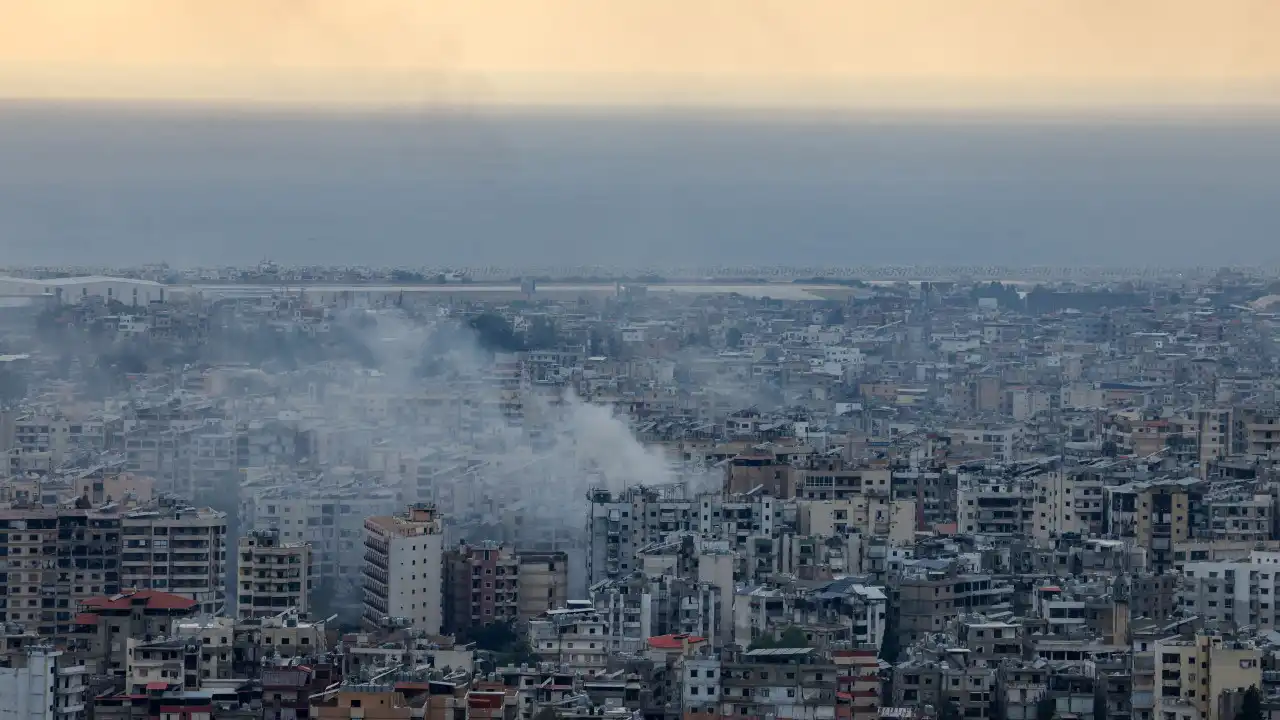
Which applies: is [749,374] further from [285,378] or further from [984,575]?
[984,575]

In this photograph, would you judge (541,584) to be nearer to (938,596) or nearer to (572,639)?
(938,596)

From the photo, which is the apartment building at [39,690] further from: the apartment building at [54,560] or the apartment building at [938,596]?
the apartment building at [938,596]

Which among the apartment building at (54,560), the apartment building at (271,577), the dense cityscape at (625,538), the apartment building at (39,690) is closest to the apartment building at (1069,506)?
the dense cityscape at (625,538)

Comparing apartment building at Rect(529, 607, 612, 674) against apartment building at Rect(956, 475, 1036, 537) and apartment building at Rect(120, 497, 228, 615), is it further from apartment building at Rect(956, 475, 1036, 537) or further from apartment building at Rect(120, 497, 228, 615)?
apartment building at Rect(956, 475, 1036, 537)

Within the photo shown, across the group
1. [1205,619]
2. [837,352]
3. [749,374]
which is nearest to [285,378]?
[749,374]

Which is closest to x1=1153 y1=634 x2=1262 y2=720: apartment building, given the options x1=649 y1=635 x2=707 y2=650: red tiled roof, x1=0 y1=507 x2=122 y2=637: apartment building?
x1=649 y1=635 x2=707 y2=650: red tiled roof
